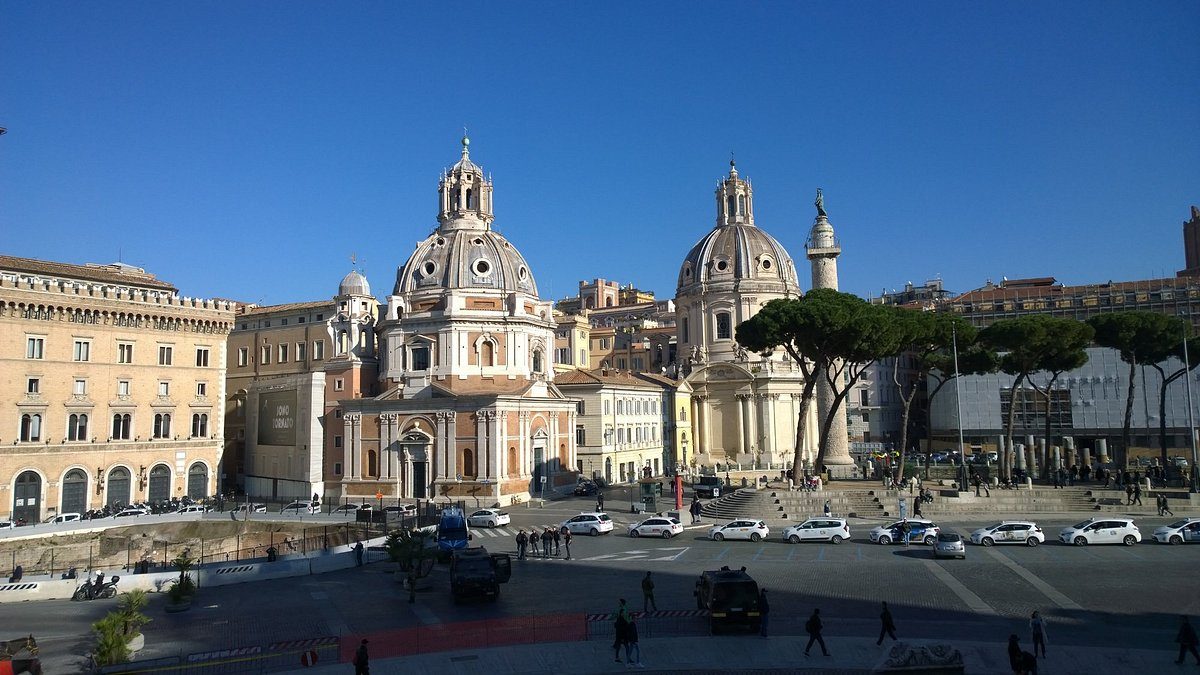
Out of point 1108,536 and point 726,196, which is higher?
point 726,196

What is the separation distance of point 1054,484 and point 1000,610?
98.6 ft

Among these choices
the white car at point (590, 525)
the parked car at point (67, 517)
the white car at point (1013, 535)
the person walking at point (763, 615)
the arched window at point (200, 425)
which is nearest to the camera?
the person walking at point (763, 615)

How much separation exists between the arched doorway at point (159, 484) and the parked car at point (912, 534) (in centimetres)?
4328

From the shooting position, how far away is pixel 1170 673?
17406 mm

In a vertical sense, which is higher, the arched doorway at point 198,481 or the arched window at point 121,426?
the arched window at point 121,426

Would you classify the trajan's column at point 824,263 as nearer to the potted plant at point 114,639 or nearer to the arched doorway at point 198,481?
the arched doorway at point 198,481

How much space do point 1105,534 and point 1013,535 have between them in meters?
3.28

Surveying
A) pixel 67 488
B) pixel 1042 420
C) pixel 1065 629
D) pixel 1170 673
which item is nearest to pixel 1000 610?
pixel 1065 629

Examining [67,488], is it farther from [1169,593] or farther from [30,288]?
[1169,593]

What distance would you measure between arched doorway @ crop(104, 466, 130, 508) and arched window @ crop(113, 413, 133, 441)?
1836 mm

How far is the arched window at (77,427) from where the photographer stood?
165ft

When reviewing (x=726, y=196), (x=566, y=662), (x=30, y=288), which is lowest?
(x=566, y=662)

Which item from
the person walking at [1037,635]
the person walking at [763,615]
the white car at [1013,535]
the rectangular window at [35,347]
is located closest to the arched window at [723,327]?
the white car at [1013,535]

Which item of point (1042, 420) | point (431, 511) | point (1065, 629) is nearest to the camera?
point (1065, 629)
